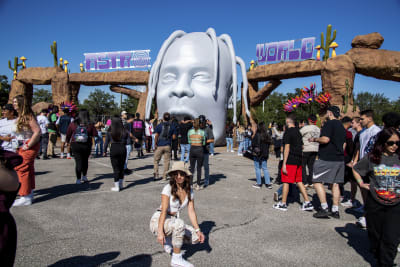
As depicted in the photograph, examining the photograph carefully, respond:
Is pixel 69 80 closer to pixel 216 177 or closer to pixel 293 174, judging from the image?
pixel 216 177

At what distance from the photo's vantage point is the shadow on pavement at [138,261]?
257cm

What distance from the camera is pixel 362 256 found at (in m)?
2.88

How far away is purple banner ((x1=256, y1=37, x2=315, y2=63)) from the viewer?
15961 millimetres

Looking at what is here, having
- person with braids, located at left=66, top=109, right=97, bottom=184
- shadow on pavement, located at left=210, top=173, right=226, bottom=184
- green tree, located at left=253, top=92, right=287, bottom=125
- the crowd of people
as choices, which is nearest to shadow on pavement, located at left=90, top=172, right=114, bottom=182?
the crowd of people

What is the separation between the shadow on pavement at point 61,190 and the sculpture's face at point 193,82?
7.26 m

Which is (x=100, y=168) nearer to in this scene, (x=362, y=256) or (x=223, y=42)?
(x=362, y=256)

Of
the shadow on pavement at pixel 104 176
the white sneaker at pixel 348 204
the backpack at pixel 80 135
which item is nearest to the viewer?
the white sneaker at pixel 348 204

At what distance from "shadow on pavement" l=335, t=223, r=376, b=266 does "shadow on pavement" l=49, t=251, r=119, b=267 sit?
259 cm

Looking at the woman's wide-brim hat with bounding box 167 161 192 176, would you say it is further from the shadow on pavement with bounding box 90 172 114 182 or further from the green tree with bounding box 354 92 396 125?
the green tree with bounding box 354 92 396 125

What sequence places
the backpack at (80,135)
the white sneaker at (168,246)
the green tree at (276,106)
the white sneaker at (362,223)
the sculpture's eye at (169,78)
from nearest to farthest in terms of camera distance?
1. the white sneaker at (168,246)
2. the white sneaker at (362,223)
3. the backpack at (80,135)
4. the sculpture's eye at (169,78)
5. the green tree at (276,106)

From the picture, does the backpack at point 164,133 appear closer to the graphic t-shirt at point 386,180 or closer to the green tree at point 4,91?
the graphic t-shirt at point 386,180

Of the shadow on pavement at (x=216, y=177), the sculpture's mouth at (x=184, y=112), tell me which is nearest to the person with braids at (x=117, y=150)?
the shadow on pavement at (x=216, y=177)

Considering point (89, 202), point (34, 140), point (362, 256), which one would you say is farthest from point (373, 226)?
point (34, 140)

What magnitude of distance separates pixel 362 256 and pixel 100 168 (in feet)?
21.7
